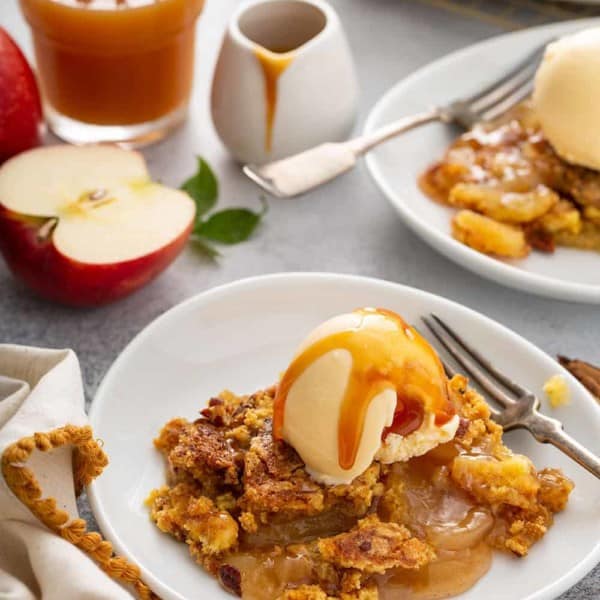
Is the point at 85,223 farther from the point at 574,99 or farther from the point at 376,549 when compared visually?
the point at 574,99

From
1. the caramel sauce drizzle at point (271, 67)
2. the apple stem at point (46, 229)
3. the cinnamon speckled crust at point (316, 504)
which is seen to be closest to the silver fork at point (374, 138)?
the caramel sauce drizzle at point (271, 67)

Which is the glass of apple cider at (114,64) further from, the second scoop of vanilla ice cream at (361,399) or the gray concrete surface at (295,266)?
the second scoop of vanilla ice cream at (361,399)

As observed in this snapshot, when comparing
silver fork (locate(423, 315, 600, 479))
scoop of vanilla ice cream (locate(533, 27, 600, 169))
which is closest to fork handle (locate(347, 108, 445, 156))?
scoop of vanilla ice cream (locate(533, 27, 600, 169))

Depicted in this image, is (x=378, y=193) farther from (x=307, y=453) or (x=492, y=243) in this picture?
(x=307, y=453)

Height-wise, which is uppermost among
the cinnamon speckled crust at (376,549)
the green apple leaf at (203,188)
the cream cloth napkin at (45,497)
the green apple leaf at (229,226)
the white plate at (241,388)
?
the cream cloth napkin at (45,497)

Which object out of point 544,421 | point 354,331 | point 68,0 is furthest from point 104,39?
point 544,421
